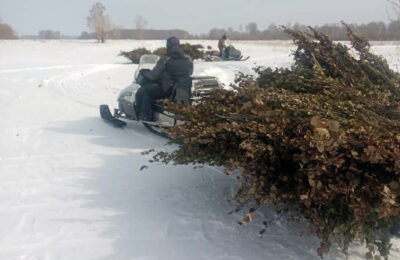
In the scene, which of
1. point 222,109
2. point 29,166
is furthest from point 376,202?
point 29,166

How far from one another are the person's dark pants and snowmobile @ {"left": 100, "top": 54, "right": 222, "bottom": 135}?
83mm

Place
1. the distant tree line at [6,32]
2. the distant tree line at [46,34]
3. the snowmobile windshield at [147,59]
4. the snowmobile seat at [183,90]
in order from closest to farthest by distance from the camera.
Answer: the snowmobile seat at [183,90], the snowmobile windshield at [147,59], the distant tree line at [6,32], the distant tree line at [46,34]

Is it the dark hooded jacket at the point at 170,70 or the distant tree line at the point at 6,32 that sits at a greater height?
the distant tree line at the point at 6,32

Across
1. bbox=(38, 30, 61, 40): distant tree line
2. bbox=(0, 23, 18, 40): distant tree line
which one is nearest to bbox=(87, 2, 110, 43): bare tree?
bbox=(0, 23, 18, 40): distant tree line

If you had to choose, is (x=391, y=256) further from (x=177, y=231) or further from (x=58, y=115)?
(x=58, y=115)

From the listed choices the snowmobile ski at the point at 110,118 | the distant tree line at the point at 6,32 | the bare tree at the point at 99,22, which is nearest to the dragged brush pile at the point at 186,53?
the snowmobile ski at the point at 110,118

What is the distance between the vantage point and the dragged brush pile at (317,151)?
7.41 feet

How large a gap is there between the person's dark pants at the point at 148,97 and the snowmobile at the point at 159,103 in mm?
83

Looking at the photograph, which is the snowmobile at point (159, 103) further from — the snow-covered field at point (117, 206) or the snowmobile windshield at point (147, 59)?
the snow-covered field at point (117, 206)

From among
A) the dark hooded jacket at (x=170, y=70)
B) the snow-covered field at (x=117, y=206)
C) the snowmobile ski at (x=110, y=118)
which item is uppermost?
the dark hooded jacket at (x=170, y=70)

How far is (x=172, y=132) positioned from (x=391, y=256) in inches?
75.3

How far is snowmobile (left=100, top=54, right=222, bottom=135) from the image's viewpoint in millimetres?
5590

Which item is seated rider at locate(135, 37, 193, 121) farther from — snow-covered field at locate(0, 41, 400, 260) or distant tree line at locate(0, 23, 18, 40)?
distant tree line at locate(0, 23, 18, 40)

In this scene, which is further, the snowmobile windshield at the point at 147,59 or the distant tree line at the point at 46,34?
the distant tree line at the point at 46,34
